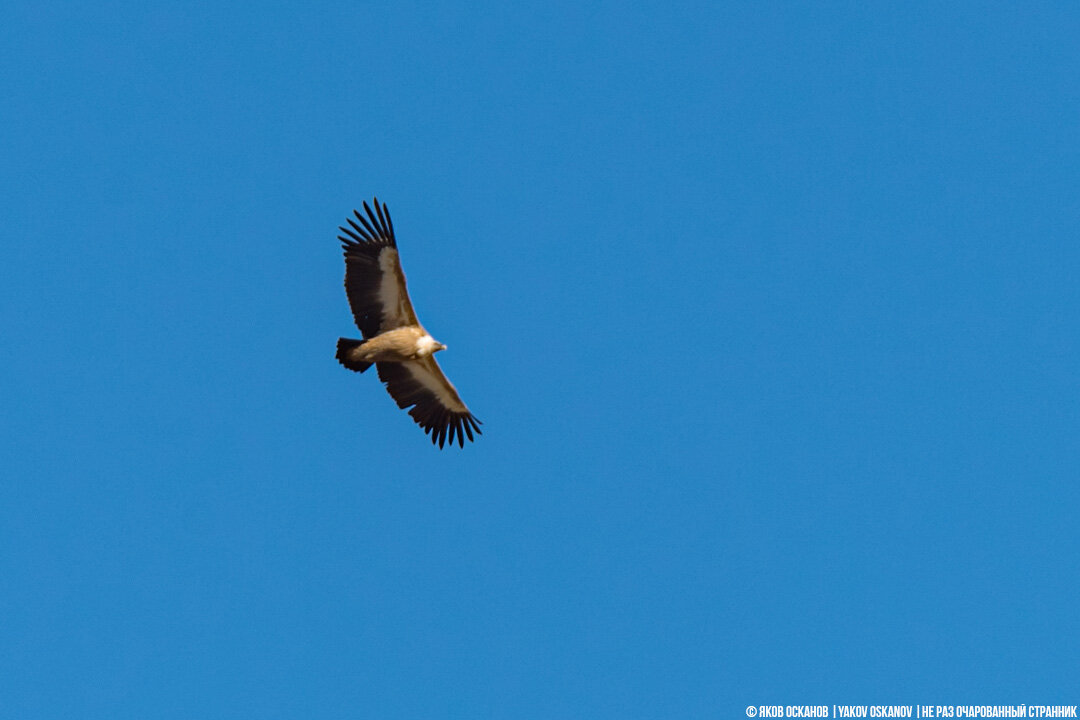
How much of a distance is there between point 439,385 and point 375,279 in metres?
3.01

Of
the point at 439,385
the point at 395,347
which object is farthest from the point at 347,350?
the point at 439,385

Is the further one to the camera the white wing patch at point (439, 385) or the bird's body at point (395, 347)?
the white wing patch at point (439, 385)

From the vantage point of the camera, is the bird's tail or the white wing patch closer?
the bird's tail

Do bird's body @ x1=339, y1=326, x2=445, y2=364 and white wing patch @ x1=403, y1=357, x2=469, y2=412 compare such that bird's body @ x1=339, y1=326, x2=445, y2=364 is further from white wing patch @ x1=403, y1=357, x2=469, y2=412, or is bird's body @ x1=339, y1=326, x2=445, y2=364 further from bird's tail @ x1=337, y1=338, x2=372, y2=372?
white wing patch @ x1=403, y1=357, x2=469, y2=412

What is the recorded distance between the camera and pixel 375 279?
35594mm

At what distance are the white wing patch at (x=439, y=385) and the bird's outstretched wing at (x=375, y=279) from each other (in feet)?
5.34

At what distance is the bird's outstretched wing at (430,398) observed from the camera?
3734 centimetres

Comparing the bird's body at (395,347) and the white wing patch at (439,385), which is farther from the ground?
the white wing patch at (439,385)

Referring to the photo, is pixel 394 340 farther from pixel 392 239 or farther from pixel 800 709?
pixel 800 709

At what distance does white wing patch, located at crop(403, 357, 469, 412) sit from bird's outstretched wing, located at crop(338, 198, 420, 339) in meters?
1.63

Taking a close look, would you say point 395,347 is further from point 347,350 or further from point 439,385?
point 439,385

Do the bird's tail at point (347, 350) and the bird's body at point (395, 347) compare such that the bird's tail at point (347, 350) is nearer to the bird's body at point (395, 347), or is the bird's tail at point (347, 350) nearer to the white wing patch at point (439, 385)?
the bird's body at point (395, 347)

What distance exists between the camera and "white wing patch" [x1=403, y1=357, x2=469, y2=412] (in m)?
37.3

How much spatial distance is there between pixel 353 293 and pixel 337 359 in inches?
50.3
